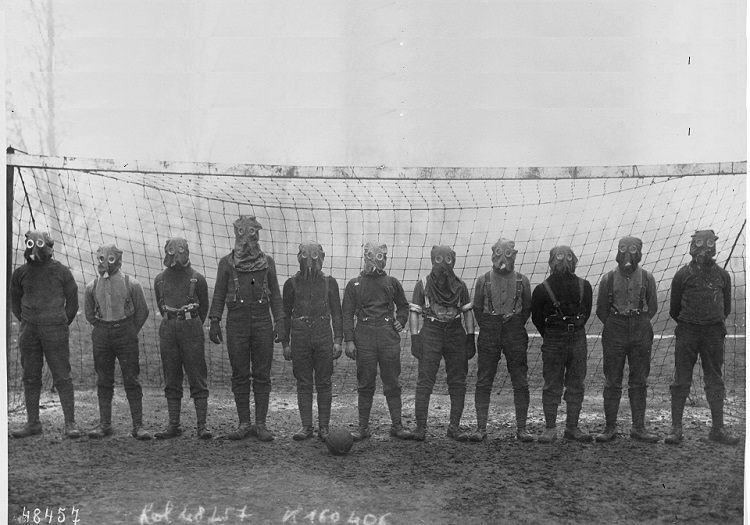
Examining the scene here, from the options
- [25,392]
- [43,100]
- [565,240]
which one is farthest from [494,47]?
[25,392]

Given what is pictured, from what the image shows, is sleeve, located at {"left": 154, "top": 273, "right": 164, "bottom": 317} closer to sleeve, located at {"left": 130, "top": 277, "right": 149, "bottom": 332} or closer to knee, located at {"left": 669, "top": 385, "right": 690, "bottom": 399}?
sleeve, located at {"left": 130, "top": 277, "right": 149, "bottom": 332}

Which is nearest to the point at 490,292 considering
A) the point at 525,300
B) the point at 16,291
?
the point at 525,300

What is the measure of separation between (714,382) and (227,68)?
3.74m

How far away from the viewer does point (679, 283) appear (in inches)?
184

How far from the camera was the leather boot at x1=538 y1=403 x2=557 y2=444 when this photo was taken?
4.65 metres

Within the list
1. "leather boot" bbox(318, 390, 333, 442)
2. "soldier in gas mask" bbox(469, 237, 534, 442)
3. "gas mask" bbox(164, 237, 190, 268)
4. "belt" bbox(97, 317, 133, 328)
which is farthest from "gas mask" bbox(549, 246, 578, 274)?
"belt" bbox(97, 317, 133, 328)

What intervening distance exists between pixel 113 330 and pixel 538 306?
2.78m

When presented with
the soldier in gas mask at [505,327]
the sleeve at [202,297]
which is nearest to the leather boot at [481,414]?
the soldier in gas mask at [505,327]

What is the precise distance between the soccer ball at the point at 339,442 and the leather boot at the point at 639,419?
1838 mm

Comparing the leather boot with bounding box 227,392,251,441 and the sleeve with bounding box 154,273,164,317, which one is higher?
the sleeve with bounding box 154,273,164,317

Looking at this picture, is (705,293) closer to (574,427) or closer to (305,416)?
(574,427)

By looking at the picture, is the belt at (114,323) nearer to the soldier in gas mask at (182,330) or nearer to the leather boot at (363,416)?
the soldier in gas mask at (182,330)

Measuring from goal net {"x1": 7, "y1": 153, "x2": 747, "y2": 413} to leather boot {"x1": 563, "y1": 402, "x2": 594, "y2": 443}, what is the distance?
16 cm

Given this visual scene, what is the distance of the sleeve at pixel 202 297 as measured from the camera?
15.5 feet
